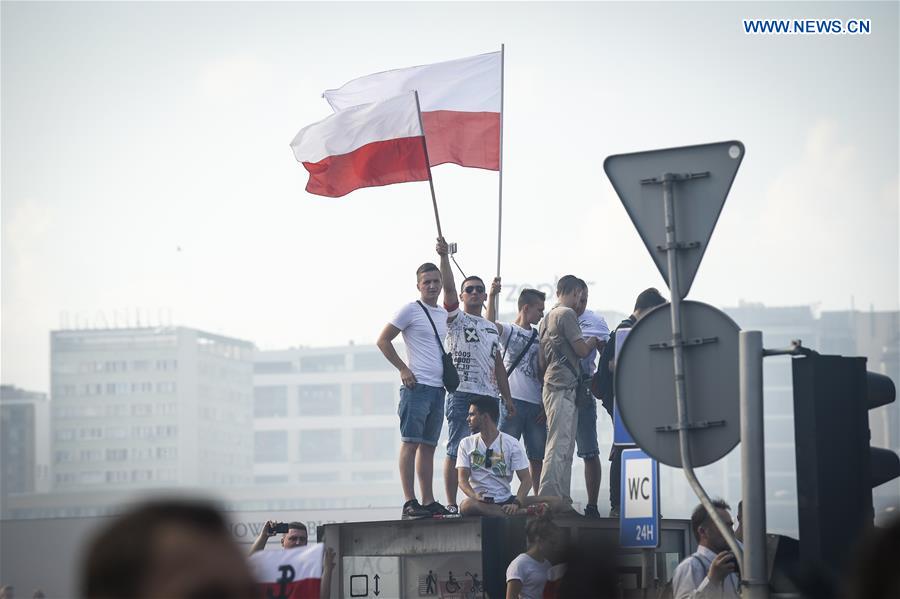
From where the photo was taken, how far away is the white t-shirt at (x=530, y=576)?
31.1ft

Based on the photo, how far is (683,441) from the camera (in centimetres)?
609

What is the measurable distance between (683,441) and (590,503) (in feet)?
20.7

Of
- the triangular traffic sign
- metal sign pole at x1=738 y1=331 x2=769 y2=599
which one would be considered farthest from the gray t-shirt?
metal sign pole at x1=738 y1=331 x2=769 y2=599

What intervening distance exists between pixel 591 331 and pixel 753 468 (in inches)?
276

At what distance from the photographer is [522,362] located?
42.8 ft

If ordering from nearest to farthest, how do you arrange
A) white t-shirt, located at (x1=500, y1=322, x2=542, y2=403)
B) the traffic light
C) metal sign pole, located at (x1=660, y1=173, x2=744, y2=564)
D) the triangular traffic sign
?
the traffic light < metal sign pole, located at (x1=660, y1=173, x2=744, y2=564) < the triangular traffic sign < white t-shirt, located at (x1=500, y1=322, x2=542, y2=403)

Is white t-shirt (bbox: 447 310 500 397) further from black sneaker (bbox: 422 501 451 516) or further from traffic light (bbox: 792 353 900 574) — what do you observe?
traffic light (bbox: 792 353 900 574)

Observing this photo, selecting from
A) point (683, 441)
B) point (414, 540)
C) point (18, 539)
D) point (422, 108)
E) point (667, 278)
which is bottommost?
point (18, 539)

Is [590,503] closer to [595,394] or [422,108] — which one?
[595,394]

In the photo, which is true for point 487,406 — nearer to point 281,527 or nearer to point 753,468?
point 281,527

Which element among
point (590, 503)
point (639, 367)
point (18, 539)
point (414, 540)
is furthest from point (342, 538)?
point (18, 539)

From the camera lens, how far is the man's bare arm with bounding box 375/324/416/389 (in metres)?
12.0

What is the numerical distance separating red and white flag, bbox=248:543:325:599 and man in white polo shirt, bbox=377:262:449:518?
500cm

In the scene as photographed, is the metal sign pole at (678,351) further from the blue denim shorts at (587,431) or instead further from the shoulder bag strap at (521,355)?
the shoulder bag strap at (521,355)
